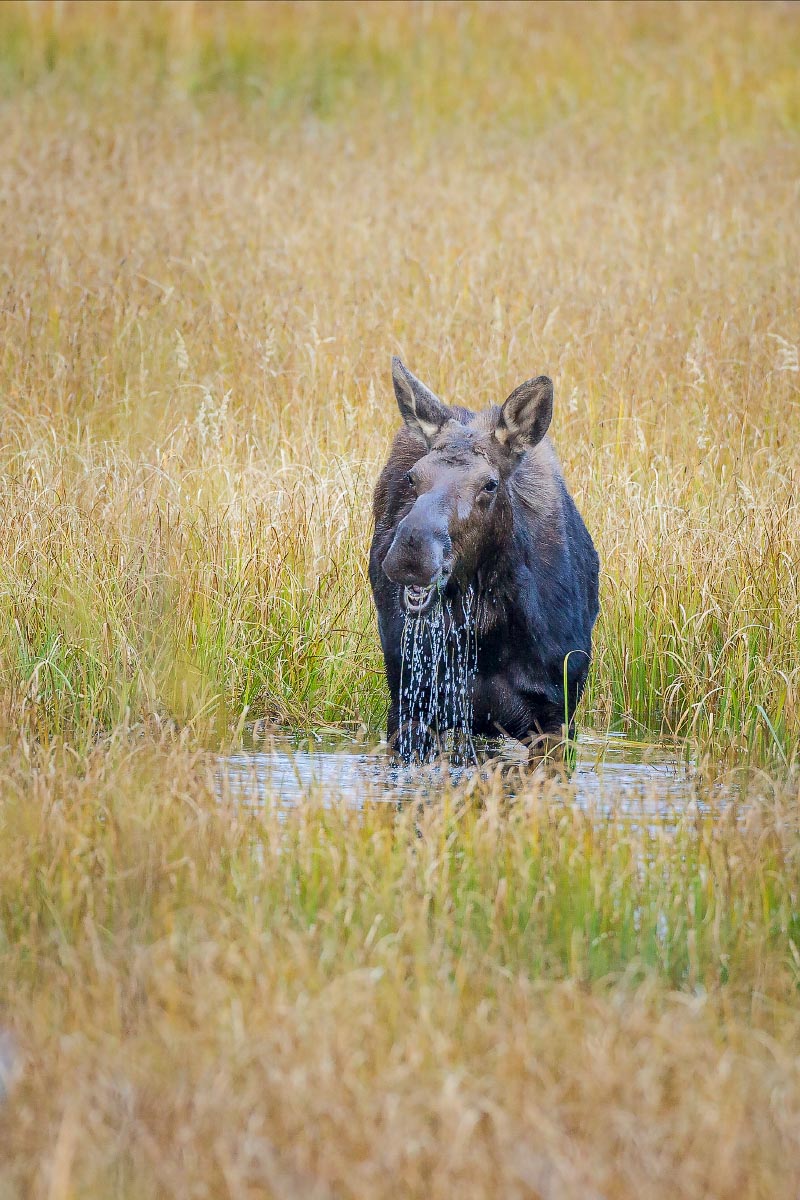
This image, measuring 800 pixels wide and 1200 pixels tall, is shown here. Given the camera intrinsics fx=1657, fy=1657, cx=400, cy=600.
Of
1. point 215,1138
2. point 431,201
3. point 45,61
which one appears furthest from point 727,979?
point 45,61

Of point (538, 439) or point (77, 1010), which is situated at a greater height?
point (538, 439)

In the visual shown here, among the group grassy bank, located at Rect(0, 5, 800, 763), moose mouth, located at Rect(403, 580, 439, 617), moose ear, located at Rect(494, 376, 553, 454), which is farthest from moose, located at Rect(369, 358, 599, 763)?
grassy bank, located at Rect(0, 5, 800, 763)

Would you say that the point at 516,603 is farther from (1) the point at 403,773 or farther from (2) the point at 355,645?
(2) the point at 355,645

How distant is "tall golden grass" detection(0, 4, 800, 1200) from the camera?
3125mm

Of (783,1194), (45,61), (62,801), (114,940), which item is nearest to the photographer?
(783,1194)

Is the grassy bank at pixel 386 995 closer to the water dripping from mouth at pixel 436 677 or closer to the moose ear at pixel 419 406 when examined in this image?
the water dripping from mouth at pixel 436 677

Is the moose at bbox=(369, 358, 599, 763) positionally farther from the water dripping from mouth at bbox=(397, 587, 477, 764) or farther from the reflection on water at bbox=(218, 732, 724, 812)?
the reflection on water at bbox=(218, 732, 724, 812)

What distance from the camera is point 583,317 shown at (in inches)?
437

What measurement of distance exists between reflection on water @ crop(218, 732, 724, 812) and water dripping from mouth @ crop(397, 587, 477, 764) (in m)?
0.12

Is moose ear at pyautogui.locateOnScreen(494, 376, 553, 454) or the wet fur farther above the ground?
moose ear at pyautogui.locateOnScreen(494, 376, 553, 454)

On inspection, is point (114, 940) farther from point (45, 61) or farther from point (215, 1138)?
point (45, 61)

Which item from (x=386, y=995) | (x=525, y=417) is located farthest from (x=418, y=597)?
(x=386, y=995)

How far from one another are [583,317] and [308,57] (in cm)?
984

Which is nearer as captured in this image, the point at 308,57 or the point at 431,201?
the point at 431,201
